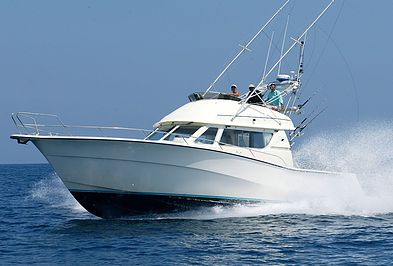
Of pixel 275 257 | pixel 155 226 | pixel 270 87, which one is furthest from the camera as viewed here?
pixel 270 87

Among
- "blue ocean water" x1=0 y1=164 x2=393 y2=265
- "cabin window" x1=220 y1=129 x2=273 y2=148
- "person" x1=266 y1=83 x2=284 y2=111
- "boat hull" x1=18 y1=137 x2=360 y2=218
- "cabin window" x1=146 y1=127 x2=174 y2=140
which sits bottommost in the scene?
"blue ocean water" x1=0 y1=164 x2=393 y2=265

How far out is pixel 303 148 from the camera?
2047 cm

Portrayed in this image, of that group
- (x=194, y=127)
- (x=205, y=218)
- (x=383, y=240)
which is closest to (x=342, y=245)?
(x=383, y=240)

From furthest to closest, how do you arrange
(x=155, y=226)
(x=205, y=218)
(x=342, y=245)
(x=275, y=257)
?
(x=205, y=218)
(x=155, y=226)
(x=342, y=245)
(x=275, y=257)

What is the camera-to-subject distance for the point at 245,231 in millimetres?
15070

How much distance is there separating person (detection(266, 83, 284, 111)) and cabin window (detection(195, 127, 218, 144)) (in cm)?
292

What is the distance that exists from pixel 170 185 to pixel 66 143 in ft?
8.79

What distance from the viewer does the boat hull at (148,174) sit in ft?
52.7

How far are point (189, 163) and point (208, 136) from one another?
46.7 inches

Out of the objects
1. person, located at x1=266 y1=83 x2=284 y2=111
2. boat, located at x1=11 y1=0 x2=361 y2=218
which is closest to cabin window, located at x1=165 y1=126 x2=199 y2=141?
boat, located at x1=11 y1=0 x2=361 y2=218

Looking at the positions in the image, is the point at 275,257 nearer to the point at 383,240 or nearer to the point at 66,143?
the point at 383,240

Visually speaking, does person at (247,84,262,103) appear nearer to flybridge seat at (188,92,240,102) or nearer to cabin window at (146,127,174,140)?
flybridge seat at (188,92,240,102)

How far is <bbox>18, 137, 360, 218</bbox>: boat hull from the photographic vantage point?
16062 millimetres

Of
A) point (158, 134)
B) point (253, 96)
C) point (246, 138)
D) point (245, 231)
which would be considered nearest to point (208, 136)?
point (246, 138)
